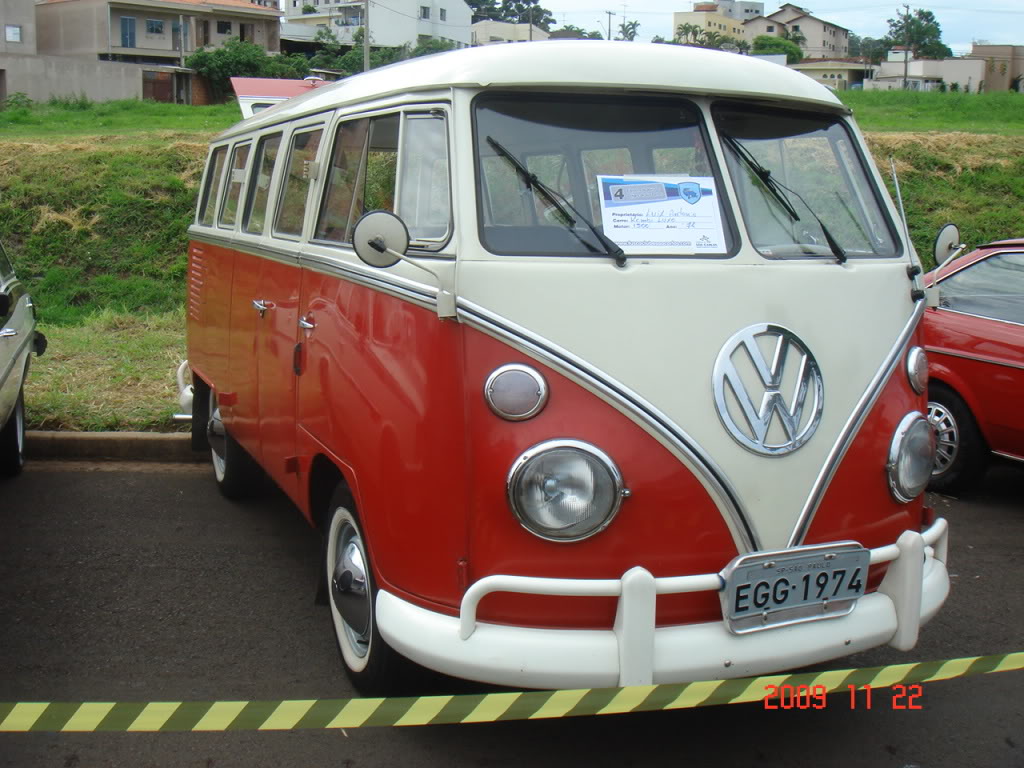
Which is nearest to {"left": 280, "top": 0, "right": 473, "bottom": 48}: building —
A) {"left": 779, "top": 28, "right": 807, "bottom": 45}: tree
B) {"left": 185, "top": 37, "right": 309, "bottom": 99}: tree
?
{"left": 185, "top": 37, "right": 309, "bottom": 99}: tree

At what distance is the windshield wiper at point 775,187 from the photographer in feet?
12.0

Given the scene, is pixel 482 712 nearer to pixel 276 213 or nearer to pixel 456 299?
pixel 456 299

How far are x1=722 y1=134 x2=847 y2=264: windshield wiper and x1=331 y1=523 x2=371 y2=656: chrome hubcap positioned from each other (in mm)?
1863

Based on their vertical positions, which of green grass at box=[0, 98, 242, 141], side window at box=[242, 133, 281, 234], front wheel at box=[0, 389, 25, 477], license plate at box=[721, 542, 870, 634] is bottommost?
front wheel at box=[0, 389, 25, 477]

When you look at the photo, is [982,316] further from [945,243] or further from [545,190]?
[545,190]

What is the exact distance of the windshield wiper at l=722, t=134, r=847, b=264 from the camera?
3654 millimetres

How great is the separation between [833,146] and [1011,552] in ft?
9.06

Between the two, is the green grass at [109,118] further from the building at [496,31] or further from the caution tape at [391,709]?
the building at [496,31]

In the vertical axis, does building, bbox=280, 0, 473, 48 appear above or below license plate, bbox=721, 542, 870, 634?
above

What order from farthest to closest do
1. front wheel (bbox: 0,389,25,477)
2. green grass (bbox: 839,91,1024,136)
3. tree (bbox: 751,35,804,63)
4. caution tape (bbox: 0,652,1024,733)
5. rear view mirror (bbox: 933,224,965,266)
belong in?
1. tree (bbox: 751,35,804,63)
2. green grass (bbox: 839,91,1024,136)
3. front wheel (bbox: 0,389,25,477)
4. rear view mirror (bbox: 933,224,965,266)
5. caution tape (bbox: 0,652,1024,733)

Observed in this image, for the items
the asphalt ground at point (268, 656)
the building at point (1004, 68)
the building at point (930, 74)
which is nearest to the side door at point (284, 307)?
the asphalt ground at point (268, 656)

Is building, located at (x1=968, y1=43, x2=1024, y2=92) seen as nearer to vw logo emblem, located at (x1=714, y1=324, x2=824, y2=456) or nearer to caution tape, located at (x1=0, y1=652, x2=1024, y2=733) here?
vw logo emblem, located at (x1=714, y1=324, x2=824, y2=456)

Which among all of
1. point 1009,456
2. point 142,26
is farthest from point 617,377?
point 142,26

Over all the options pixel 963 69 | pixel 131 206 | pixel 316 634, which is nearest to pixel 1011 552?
pixel 316 634
